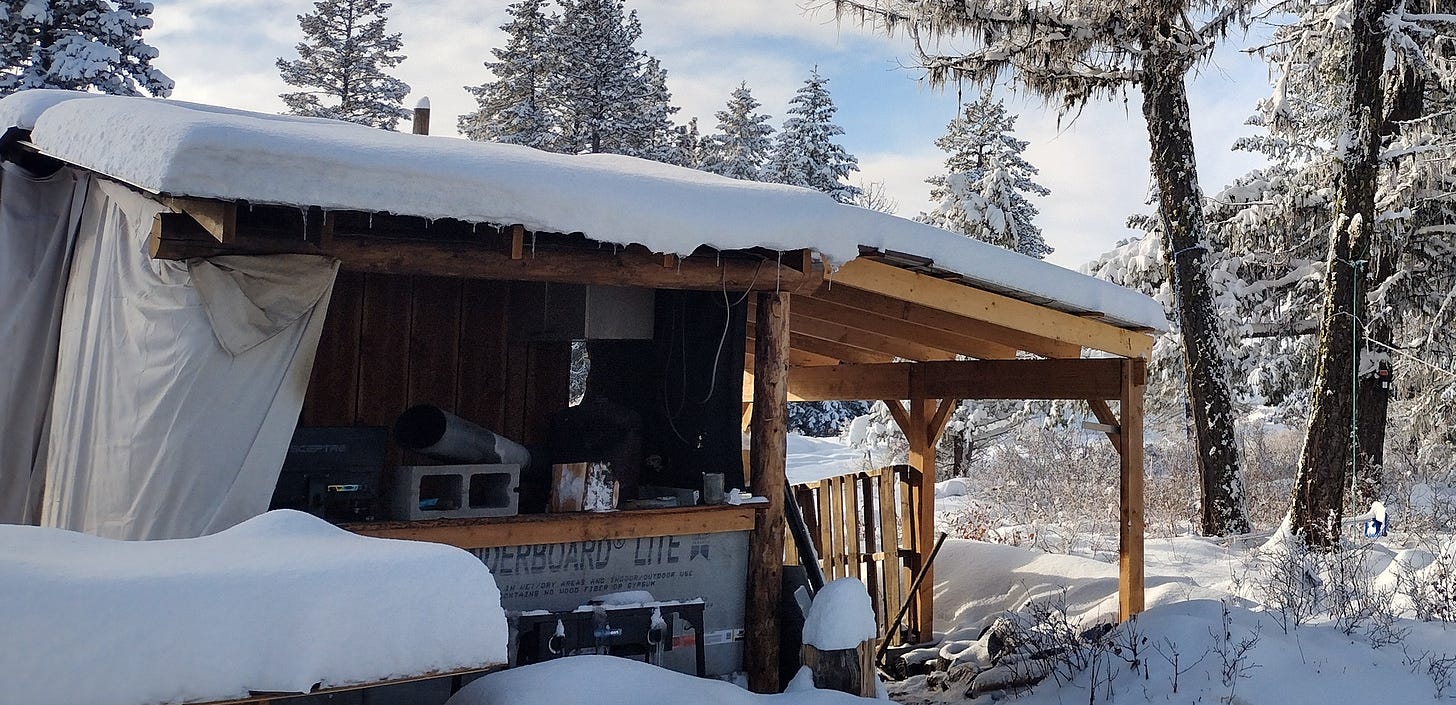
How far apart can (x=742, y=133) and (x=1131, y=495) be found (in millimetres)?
22695

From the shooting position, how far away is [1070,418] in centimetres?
2209

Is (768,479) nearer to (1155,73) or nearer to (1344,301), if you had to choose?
(1344,301)

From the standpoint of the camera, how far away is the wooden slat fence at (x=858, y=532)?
889 cm

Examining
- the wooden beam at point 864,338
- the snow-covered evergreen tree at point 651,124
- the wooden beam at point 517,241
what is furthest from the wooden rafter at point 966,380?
the snow-covered evergreen tree at point 651,124

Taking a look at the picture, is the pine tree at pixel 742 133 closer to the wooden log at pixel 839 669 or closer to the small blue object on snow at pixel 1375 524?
the small blue object on snow at pixel 1375 524

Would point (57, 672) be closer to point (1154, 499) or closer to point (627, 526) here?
point (627, 526)

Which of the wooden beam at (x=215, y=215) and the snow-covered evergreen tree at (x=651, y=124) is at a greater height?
the snow-covered evergreen tree at (x=651, y=124)

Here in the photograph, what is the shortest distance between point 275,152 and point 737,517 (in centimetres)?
296

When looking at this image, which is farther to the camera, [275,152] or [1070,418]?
[1070,418]

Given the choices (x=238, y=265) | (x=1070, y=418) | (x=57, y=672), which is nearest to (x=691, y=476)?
(x=238, y=265)

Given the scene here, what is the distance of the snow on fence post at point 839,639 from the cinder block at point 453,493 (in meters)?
1.62

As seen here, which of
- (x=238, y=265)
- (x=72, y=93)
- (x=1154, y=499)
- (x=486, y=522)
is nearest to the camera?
(x=238, y=265)

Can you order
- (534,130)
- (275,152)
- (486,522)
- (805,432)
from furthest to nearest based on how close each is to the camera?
(805,432) → (534,130) → (486,522) → (275,152)

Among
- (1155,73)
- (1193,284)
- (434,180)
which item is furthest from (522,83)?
(434,180)
